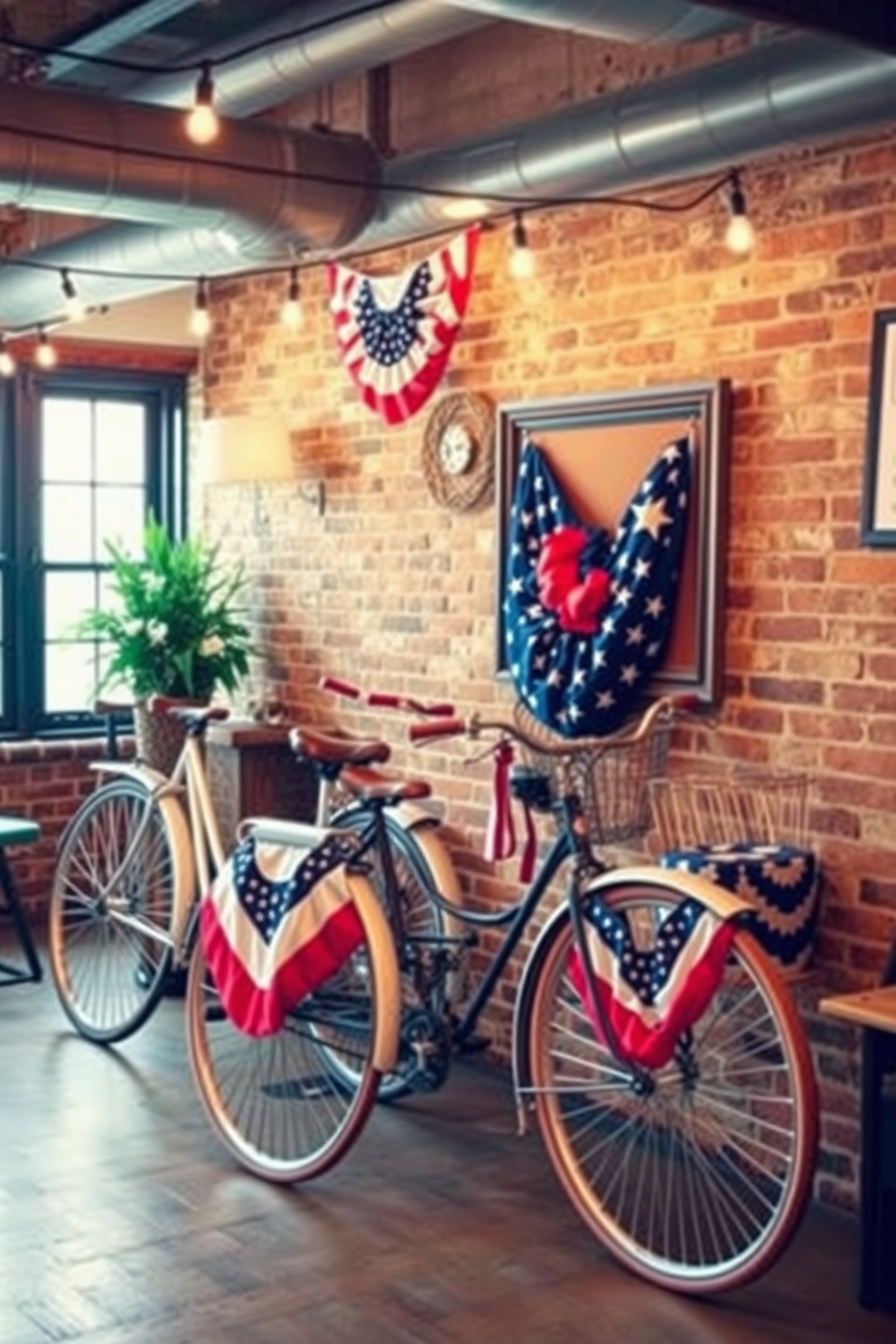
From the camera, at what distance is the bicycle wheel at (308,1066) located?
4.00 meters

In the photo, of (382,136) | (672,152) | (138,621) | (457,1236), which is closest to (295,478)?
(138,621)

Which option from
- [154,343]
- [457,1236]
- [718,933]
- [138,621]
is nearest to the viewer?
[718,933]

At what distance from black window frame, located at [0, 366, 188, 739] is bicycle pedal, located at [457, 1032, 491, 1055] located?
9.48 ft

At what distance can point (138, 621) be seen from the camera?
5902 mm

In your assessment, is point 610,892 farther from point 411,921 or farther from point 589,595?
point 411,921

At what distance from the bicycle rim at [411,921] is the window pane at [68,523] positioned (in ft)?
9.04

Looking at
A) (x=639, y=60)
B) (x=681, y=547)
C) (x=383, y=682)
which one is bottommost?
(x=383, y=682)

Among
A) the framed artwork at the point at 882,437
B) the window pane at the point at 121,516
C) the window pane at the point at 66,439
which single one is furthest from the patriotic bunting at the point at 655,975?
the window pane at the point at 66,439

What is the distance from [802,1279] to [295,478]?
3273mm

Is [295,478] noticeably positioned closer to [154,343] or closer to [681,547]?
[154,343]

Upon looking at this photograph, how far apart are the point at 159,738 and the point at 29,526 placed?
155 cm

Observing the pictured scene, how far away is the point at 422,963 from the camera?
4.29 metres

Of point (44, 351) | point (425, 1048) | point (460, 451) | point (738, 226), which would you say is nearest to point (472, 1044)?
point (425, 1048)

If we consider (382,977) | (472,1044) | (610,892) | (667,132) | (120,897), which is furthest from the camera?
(120,897)
